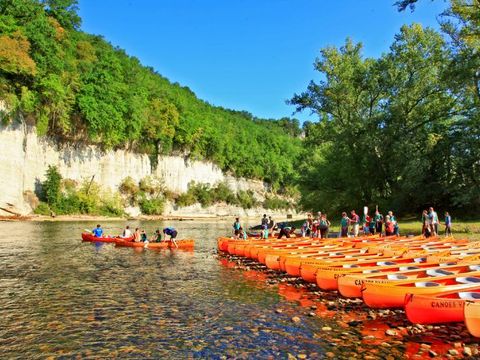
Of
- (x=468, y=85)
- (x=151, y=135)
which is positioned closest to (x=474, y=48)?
(x=468, y=85)

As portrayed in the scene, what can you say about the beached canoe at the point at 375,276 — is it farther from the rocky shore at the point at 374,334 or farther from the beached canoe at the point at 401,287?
the rocky shore at the point at 374,334

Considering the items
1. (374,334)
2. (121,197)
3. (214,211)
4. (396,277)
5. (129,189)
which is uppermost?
(129,189)

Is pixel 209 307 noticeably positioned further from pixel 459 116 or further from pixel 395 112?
pixel 459 116

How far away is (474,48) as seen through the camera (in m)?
30.4

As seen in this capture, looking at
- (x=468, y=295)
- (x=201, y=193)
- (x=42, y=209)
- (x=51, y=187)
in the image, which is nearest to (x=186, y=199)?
(x=201, y=193)

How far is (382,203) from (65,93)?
45.7 meters

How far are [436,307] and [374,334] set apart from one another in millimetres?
1332

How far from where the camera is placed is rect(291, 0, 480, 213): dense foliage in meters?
32.1

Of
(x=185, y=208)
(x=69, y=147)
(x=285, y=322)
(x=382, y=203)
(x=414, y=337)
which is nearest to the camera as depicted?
(x=414, y=337)

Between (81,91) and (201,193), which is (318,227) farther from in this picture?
(201,193)

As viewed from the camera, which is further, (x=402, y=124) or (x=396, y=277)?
(x=402, y=124)

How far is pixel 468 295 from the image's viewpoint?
8.55 meters

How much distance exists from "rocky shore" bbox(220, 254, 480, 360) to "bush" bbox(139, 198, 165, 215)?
67247mm

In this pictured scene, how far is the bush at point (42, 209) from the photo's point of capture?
5416cm
